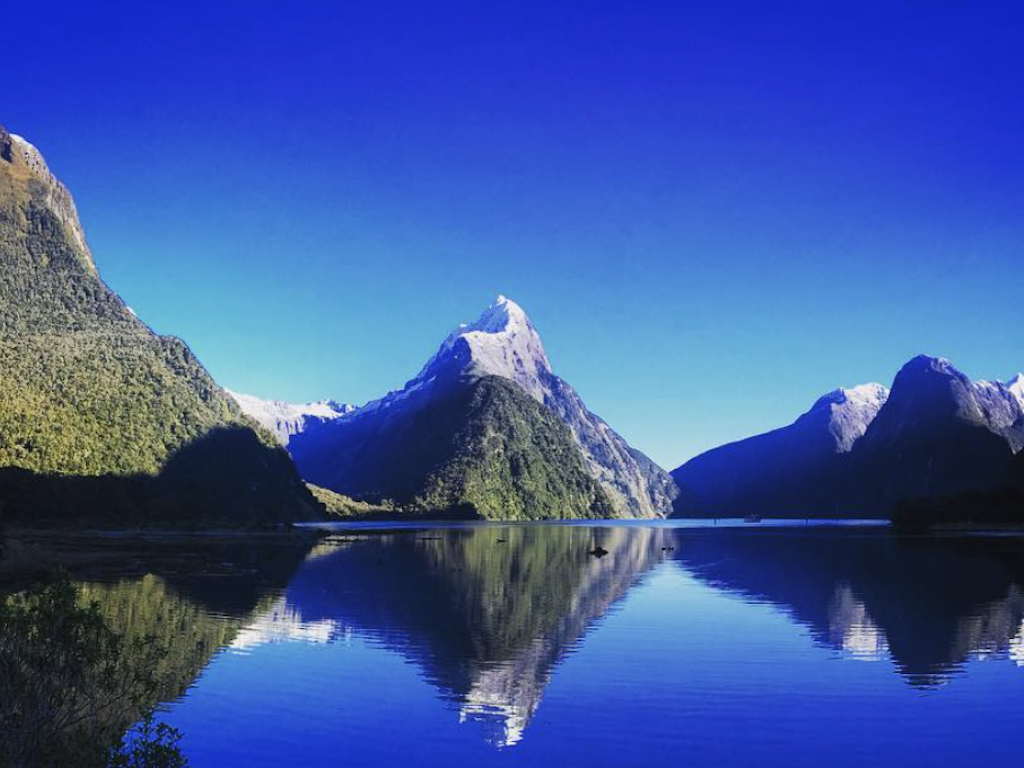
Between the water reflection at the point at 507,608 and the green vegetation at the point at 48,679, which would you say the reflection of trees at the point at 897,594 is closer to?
the water reflection at the point at 507,608

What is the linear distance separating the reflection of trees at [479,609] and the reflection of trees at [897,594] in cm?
1471

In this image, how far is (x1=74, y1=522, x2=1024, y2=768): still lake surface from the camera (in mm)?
29812

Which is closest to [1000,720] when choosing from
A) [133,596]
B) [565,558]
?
[133,596]

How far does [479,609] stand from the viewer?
218 feet

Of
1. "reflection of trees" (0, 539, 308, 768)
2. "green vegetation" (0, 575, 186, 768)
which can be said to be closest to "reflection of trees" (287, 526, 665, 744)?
"reflection of trees" (0, 539, 308, 768)

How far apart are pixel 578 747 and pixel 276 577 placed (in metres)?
66.6

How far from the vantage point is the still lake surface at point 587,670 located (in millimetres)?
29812

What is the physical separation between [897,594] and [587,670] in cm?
4643

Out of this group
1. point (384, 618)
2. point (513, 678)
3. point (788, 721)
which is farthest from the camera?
point (384, 618)

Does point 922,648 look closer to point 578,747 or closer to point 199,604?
point 578,747

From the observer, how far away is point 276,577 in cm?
8988

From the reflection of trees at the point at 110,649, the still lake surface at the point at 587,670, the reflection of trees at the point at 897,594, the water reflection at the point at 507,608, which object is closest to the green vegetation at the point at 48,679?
the reflection of trees at the point at 110,649

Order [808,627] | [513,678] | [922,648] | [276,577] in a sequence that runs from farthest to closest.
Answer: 1. [276,577]
2. [808,627]
3. [922,648]
4. [513,678]

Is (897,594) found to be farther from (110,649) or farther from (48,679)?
(48,679)
